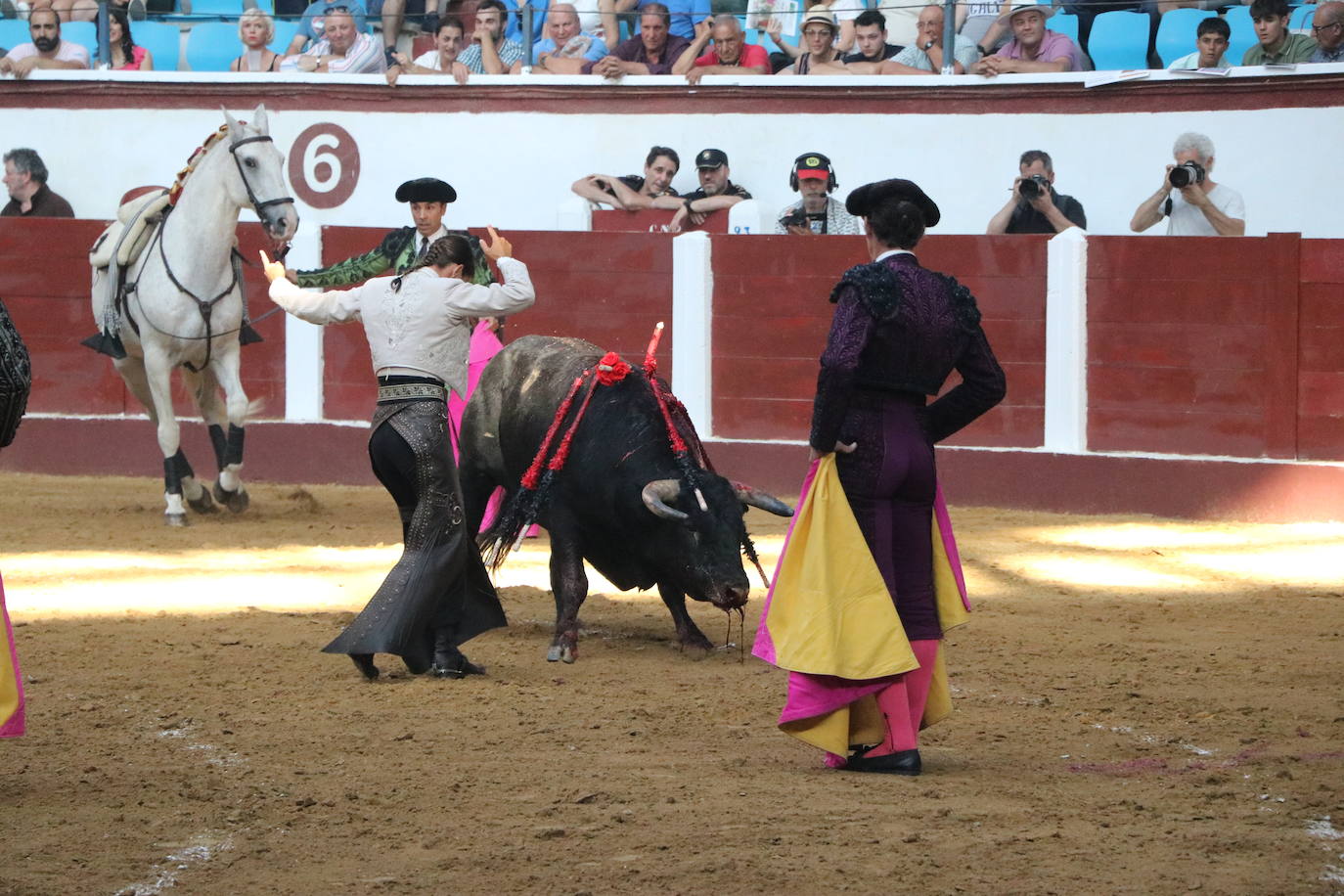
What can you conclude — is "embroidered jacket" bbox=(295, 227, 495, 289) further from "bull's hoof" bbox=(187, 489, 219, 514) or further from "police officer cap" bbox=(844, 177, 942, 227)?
"bull's hoof" bbox=(187, 489, 219, 514)

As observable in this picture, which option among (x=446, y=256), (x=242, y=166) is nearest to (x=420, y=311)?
(x=446, y=256)

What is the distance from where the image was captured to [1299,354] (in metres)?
9.32

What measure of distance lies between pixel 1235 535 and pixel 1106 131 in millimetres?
3756

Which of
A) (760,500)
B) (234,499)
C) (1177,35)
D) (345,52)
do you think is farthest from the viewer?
(345,52)

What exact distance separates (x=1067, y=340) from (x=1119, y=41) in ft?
9.83

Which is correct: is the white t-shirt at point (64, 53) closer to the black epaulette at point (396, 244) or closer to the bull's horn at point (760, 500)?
the black epaulette at point (396, 244)

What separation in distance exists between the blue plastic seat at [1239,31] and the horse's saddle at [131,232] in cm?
669

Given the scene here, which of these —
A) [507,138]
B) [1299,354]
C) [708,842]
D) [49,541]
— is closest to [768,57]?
[507,138]

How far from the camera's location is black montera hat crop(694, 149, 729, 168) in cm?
1177

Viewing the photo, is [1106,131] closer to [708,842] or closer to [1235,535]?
[1235,535]

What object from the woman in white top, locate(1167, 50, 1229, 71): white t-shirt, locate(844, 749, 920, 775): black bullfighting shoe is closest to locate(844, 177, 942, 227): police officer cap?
locate(844, 749, 920, 775): black bullfighting shoe

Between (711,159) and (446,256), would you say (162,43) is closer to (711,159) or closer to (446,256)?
(711,159)

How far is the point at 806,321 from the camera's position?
10406mm

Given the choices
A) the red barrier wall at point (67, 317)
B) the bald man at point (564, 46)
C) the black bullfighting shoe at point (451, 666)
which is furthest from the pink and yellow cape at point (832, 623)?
the bald man at point (564, 46)
